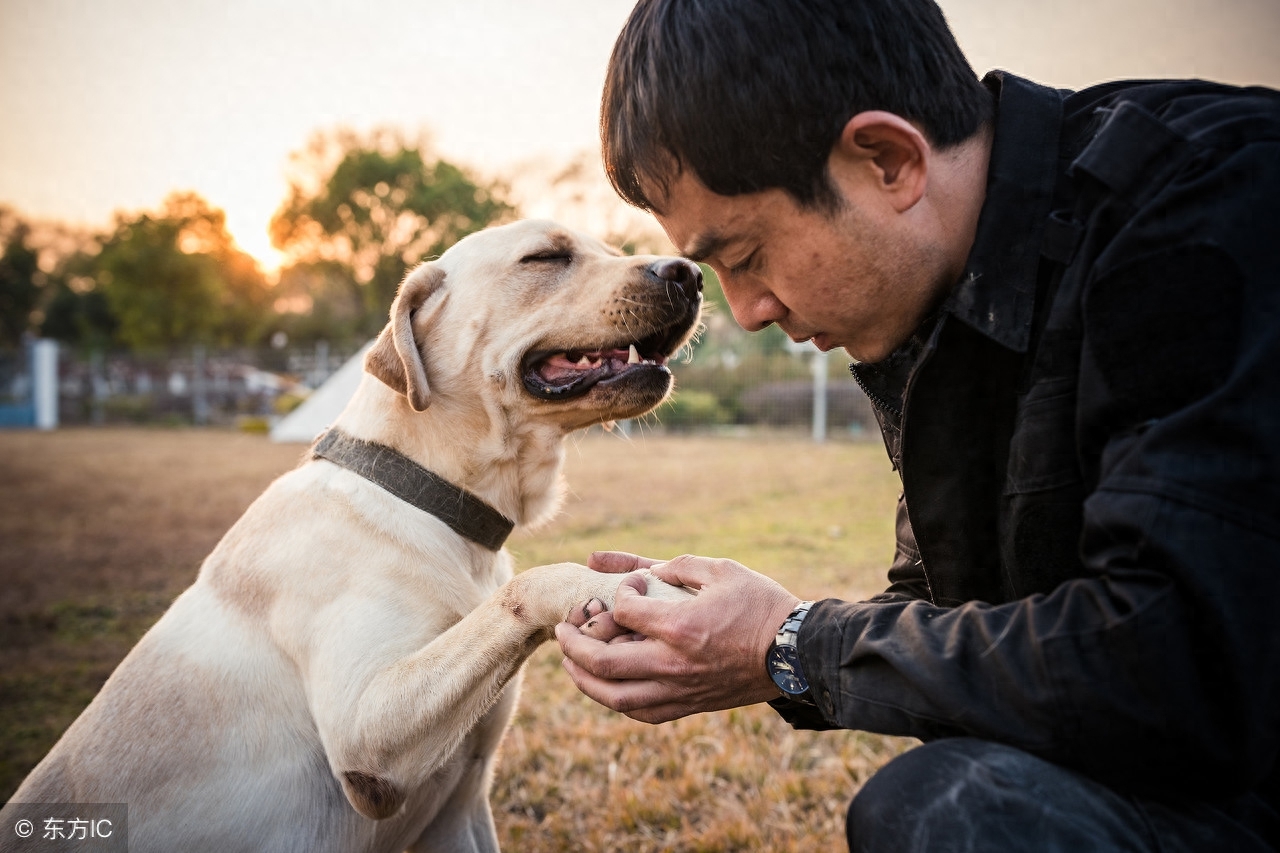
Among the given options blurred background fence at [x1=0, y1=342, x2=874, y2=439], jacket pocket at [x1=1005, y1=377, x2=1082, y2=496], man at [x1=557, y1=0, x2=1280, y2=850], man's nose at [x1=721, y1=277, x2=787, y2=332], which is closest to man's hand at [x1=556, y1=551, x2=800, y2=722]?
man at [x1=557, y1=0, x2=1280, y2=850]

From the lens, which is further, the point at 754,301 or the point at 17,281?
the point at 17,281

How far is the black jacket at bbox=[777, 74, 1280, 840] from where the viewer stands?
1091 mm

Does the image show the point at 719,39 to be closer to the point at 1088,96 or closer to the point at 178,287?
the point at 1088,96

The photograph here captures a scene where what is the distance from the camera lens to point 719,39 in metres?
1.54

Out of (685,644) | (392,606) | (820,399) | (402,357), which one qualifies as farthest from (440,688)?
(820,399)

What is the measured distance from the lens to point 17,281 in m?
42.9

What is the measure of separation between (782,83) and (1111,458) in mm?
878

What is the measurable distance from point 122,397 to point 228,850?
33.5 m

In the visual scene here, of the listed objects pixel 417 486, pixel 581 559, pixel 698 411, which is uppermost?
pixel 417 486

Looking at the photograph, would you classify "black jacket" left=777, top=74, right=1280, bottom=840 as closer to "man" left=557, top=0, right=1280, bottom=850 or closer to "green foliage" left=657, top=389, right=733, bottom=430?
"man" left=557, top=0, right=1280, bottom=850

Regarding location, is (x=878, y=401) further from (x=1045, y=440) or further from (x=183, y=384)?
(x=183, y=384)

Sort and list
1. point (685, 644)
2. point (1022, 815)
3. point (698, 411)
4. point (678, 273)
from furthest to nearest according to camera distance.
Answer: point (698, 411) < point (678, 273) < point (685, 644) < point (1022, 815)

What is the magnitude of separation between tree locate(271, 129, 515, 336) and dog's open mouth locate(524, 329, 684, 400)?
3272 centimetres

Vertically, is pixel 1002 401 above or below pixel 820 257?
below
